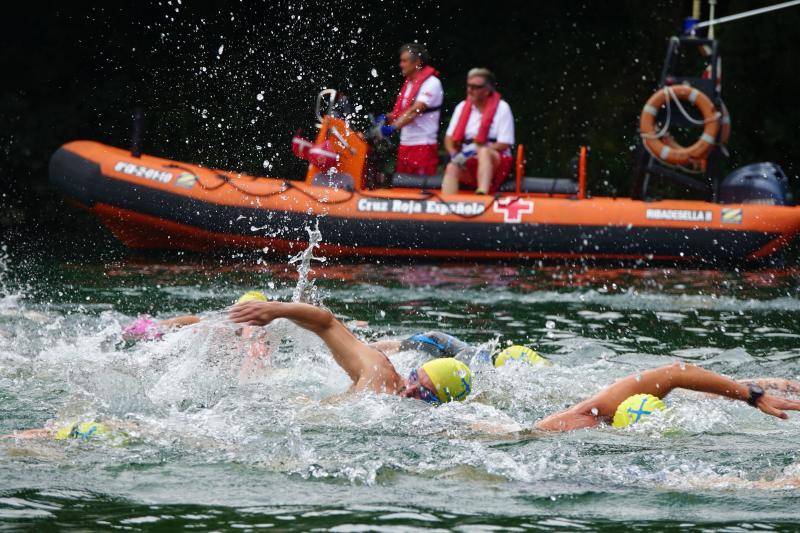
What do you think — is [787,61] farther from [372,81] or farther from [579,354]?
[579,354]

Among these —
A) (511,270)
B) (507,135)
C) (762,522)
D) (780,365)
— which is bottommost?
(762,522)

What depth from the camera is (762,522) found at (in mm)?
4652

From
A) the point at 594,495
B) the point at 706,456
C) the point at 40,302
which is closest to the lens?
the point at 594,495

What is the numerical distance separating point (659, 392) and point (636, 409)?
0.48ft

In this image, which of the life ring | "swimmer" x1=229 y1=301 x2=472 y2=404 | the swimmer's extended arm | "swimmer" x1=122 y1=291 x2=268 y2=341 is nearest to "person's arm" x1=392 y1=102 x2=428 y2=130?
the life ring

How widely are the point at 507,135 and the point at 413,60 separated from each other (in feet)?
4.17

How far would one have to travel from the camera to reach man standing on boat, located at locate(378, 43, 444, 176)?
1247 cm

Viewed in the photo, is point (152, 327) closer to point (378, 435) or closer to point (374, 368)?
point (374, 368)

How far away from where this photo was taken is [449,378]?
6.29m

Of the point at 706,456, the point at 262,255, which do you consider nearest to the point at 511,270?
the point at 262,255

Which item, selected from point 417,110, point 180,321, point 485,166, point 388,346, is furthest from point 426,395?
point 417,110

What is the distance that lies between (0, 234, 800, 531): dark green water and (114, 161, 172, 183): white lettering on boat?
287cm

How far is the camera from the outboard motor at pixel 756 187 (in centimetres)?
1250

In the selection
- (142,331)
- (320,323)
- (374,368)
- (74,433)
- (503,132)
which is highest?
(503,132)
